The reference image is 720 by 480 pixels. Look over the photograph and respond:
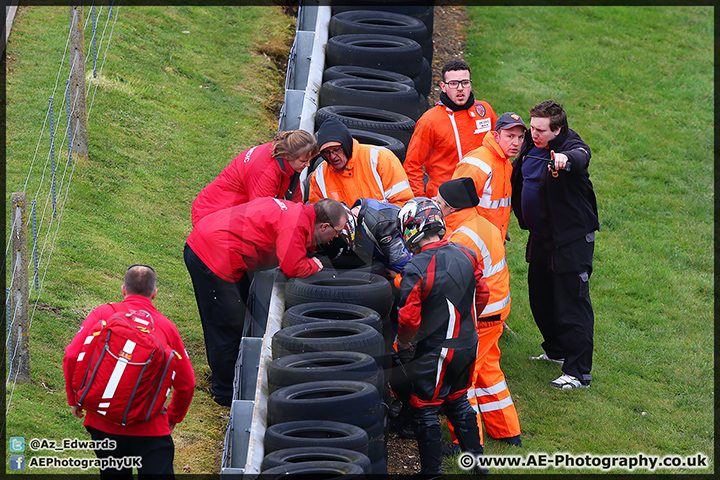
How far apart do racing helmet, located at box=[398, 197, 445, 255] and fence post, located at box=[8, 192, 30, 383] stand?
3019mm

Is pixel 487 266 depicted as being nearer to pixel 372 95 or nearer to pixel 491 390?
pixel 491 390

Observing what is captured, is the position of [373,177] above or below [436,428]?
above

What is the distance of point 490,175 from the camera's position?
280 inches

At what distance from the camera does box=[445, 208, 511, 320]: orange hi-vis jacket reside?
657 cm

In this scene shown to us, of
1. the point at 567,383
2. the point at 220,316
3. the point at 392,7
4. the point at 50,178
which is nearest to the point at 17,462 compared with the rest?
the point at 220,316

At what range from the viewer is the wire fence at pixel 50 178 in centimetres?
659

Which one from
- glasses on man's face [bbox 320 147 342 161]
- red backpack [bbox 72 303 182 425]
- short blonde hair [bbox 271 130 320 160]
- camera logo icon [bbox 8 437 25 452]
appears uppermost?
short blonde hair [bbox 271 130 320 160]

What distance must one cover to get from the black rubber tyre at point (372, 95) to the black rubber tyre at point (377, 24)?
1.47 meters

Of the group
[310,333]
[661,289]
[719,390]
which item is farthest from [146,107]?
[719,390]

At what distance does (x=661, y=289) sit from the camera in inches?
396

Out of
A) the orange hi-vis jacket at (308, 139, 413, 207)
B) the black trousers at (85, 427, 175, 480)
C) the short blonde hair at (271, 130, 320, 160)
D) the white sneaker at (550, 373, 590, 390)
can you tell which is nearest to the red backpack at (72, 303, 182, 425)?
the black trousers at (85, 427, 175, 480)

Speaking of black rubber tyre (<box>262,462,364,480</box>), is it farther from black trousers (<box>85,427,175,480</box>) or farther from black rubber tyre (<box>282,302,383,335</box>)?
black rubber tyre (<box>282,302,383,335</box>)

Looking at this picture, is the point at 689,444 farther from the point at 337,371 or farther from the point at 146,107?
the point at 146,107

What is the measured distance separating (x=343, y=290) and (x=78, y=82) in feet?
15.9
